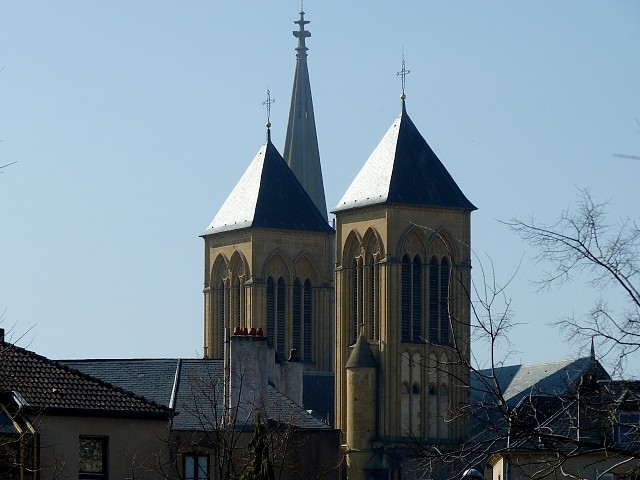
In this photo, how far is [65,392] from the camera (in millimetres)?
37438

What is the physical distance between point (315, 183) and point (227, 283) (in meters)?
26.4

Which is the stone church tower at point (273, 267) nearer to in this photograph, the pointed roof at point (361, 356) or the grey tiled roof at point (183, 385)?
the pointed roof at point (361, 356)

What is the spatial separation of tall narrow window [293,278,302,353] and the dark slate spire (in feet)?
82.5

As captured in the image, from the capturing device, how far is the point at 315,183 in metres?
140

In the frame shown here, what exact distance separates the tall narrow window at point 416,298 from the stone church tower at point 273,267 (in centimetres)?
936

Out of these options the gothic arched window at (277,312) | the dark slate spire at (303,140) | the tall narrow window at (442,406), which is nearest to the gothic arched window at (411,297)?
the tall narrow window at (442,406)

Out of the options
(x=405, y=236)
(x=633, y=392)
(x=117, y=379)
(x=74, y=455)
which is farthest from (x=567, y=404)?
(x=405, y=236)

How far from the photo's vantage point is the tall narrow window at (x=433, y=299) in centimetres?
10450

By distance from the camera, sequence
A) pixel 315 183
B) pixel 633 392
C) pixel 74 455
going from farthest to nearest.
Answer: pixel 315 183
pixel 74 455
pixel 633 392

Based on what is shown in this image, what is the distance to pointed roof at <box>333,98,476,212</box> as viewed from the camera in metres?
105

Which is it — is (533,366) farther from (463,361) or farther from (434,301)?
(463,361)

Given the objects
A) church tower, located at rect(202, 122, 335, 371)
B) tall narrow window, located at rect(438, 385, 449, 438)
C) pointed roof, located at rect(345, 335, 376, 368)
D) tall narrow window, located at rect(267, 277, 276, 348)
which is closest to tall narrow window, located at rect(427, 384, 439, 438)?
tall narrow window, located at rect(438, 385, 449, 438)

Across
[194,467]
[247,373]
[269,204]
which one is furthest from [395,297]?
[194,467]

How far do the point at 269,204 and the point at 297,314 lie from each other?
20.2ft
